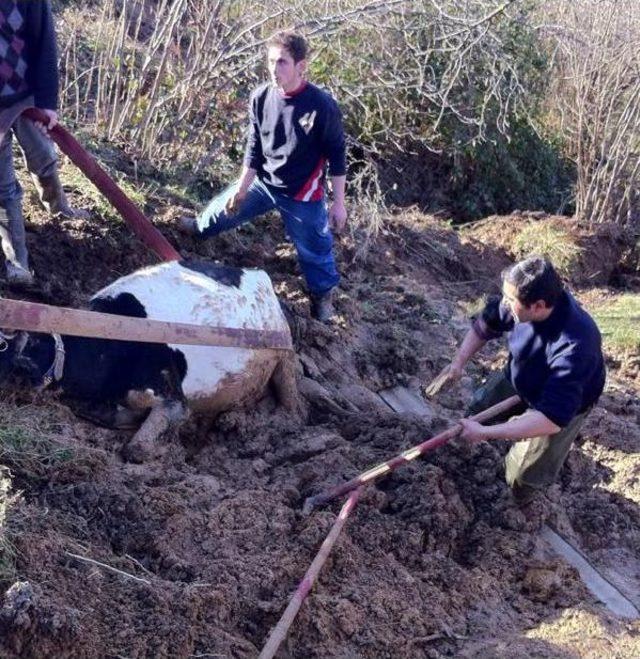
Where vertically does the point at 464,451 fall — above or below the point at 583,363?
below

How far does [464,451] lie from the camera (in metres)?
5.47

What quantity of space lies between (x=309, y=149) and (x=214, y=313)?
1390 mm

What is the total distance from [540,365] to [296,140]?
2.17 metres

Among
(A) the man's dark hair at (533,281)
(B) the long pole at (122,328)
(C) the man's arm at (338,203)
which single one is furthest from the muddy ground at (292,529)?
(A) the man's dark hair at (533,281)

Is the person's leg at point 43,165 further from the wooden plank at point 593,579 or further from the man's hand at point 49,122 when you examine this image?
the wooden plank at point 593,579

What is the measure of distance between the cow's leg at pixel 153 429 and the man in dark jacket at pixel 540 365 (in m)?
1.46

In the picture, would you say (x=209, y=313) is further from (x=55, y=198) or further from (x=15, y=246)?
(x=55, y=198)

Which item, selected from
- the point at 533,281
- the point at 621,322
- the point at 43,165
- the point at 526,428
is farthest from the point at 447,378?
the point at 621,322

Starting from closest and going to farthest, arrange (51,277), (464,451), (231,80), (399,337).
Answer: (464,451)
(51,277)
(399,337)
(231,80)

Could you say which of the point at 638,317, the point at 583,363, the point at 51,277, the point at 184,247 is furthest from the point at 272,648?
the point at 638,317

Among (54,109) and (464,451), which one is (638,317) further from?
(54,109)

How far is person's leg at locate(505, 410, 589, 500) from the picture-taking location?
506cm

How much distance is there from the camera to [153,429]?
4.93 metres

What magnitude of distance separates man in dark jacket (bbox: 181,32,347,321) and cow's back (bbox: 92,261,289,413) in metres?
0.87
